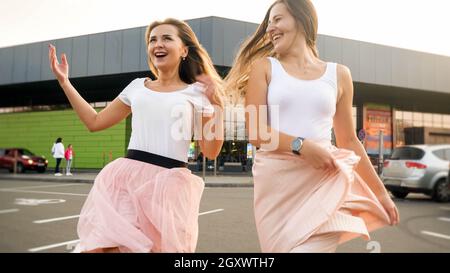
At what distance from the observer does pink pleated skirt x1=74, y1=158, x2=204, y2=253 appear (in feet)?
5.77

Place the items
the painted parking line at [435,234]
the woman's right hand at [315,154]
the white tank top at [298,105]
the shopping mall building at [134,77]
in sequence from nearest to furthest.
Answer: the woman's right hand at [315,154] < the white tank top at [298,105] < the painted parking line at [435,234] < the shopping mall building at [134,77]

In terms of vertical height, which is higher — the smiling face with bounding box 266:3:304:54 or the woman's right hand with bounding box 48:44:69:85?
the smiling face with bounding box 266:3:304:54

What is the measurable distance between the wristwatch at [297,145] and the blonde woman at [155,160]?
569 millimetres

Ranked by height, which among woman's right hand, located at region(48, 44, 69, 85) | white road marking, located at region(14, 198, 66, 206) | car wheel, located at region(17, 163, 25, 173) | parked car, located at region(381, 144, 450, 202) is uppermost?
woman's right hand, located at region(48, 44, 69, 85)

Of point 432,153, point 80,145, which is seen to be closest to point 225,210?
point 432,153

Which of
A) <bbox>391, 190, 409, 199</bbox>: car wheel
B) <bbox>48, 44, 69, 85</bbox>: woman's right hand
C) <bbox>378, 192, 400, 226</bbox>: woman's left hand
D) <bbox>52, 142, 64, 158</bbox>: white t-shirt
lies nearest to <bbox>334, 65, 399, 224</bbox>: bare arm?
<bbox>378, 192, 400, 226</bbox>: woman's left hand

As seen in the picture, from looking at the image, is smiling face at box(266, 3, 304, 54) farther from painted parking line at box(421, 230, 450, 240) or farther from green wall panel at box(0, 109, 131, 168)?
green wall panel at box(0, 109, 131, 168)

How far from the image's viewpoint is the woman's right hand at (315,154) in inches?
60.9

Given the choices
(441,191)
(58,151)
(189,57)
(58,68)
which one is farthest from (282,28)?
(58,151)

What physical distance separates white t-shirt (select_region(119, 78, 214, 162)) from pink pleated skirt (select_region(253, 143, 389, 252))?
40cm

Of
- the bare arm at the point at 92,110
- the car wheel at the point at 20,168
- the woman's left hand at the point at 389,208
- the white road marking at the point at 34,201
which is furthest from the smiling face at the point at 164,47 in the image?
the car wheel at the point at 20,168

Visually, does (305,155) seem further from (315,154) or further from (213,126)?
(213,126)

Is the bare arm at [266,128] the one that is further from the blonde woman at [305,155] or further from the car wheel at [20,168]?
the car wheel at [20,168]

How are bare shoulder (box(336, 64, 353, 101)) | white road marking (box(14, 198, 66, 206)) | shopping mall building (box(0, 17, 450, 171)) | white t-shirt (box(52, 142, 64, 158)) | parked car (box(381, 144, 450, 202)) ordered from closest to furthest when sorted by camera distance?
1. bare shoulder (box(336, 64, 353, 101))
2. white road marking (box(14, 198, 66, 206))
3. parked car (box(381, 144, 450, 202))
4. white t-shirt (box(52, 142, 64, 158))
5. shopping mall building (box(0, 17, 450, 171))
